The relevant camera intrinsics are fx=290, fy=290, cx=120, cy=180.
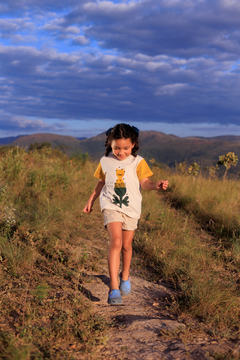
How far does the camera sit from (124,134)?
3051mm

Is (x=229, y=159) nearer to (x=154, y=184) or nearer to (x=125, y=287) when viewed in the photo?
(x=154, y=184)

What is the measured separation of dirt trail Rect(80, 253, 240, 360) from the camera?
6.74ft

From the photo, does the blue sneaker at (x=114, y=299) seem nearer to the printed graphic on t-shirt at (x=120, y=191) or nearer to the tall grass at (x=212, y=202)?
the printed graphic on t-shirt at (x=120, y=191)

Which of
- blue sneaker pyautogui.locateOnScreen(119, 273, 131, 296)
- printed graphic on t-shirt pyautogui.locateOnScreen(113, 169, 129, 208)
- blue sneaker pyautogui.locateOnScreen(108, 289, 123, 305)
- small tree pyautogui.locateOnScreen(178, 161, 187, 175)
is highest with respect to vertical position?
small tree pyautogui.locateOnScreen(178, 161, 187, 175)

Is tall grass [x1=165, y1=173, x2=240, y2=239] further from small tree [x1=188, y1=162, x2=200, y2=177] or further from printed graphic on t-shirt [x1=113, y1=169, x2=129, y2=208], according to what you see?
printed graphic on t-shirt [x1=113, y1=169, x2=129, y2=208]

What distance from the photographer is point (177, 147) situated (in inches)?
4018

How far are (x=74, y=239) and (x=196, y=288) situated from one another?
89.6 inches

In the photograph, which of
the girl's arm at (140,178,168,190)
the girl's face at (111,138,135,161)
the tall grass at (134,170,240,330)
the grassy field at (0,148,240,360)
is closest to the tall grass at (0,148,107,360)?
the grassy field at (0,148,240,360)

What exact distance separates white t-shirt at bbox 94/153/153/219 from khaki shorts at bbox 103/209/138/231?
0.16 feet

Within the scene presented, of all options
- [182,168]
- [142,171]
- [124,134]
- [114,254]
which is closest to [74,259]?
[114,254]

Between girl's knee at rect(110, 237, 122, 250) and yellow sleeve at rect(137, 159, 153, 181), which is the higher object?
yellow sleeve at rect(137, 159, 153, 181)

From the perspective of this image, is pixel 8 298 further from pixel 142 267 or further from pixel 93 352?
pixel 142 267

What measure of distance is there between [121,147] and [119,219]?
0.76 metres

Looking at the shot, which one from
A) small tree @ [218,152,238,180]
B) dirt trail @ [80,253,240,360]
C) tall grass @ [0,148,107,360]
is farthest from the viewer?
small tree @ [218,152,238,180]
